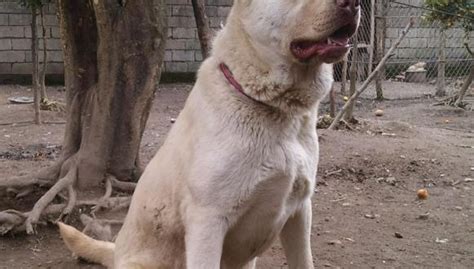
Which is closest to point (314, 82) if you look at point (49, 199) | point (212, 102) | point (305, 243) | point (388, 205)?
point (212, 102)

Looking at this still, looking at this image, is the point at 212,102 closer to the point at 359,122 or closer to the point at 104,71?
the point at 104,71

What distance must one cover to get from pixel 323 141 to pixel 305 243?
4.28 m

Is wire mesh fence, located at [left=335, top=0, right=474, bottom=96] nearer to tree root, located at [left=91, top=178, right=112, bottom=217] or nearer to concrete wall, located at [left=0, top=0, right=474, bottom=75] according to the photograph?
concrete wall, located at [left=0, top=0, right=474, bottom=75]

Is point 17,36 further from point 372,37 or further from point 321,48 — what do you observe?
point 321,48

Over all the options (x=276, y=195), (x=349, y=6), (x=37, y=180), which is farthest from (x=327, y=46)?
(x=37, y=180)

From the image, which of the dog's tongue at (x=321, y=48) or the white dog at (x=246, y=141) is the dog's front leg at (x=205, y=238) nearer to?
the white dog at (x=246, y=141)

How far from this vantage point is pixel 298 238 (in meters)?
3.23

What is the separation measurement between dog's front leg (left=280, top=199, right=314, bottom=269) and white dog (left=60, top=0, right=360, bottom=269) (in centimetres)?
1

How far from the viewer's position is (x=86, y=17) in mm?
5090

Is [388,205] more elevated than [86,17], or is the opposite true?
[86,17]

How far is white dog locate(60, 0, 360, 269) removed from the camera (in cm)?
276

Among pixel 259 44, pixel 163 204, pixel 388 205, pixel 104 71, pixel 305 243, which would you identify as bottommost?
pixel 388 205

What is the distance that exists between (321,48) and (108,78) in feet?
8.24

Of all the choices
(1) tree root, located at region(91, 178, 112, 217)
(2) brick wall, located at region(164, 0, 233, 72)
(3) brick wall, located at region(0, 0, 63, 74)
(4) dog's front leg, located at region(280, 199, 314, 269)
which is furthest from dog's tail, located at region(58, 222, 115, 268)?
(2) brick wall, located at region(164, 0, 233, 72)
